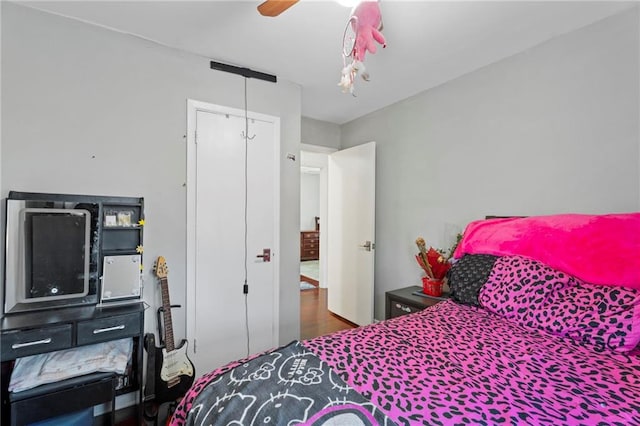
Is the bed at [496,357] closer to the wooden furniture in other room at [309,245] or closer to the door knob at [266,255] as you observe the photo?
the door knob at [266,255]

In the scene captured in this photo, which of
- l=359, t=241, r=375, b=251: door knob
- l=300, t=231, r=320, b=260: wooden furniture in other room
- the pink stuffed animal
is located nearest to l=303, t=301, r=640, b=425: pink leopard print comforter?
the pink stuffed animal

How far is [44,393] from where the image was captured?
1.47m

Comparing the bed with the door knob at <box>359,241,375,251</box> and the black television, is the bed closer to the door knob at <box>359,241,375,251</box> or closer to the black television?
the black television

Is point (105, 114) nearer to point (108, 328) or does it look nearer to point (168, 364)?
point (108, 328)

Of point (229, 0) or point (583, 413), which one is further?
point (229, 0)

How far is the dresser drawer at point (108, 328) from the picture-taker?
159cm

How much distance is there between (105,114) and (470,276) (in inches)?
104

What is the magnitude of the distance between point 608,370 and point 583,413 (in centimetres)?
38

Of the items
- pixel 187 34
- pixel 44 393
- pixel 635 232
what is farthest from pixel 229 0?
pixel 635 232

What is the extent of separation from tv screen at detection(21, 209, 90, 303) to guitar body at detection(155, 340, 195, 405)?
0.67m

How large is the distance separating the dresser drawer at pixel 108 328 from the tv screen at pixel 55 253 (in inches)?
12.8

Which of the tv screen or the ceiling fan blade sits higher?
the ceiling fan blade

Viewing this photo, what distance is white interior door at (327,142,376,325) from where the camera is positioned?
333 cm

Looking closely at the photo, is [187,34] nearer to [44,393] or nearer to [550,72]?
[44,393]
